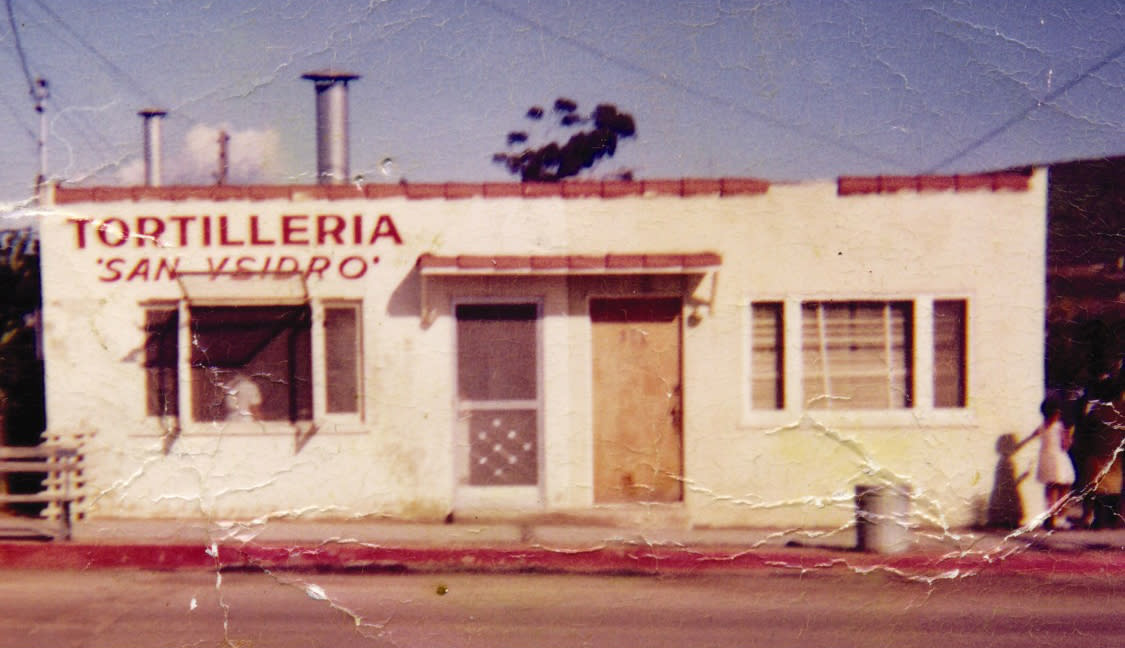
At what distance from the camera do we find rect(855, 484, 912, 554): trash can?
7828 mm

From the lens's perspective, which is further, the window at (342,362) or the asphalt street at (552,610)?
the window at (342,362)

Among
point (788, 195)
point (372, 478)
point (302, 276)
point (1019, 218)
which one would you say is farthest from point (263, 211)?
point (1019, 218)

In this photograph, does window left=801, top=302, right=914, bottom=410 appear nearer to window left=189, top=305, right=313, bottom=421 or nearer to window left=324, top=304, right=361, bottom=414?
window left=324, top=304, right=361, bottom=414

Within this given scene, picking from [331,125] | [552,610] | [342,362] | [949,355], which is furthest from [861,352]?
[331,125]

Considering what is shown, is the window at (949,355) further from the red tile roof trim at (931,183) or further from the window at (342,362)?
the window at (342,362)

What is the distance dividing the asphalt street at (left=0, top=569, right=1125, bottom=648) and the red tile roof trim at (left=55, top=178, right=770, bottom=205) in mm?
3468

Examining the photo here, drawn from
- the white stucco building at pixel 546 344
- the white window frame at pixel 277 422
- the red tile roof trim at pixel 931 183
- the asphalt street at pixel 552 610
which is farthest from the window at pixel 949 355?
the white window frame at pixel 277 422

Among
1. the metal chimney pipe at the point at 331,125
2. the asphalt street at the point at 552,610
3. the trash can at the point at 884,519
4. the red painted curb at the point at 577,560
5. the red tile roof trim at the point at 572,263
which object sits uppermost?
the metal chimney pipe at the point at 331,125

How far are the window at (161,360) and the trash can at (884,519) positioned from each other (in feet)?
21.5

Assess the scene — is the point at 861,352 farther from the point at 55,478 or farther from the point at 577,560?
the point at 55,478

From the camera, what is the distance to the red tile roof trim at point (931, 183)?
862 centimetres

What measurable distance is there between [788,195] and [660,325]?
5.81 feet

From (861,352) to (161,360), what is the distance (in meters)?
6.81

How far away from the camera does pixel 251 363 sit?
8922 millimetres
